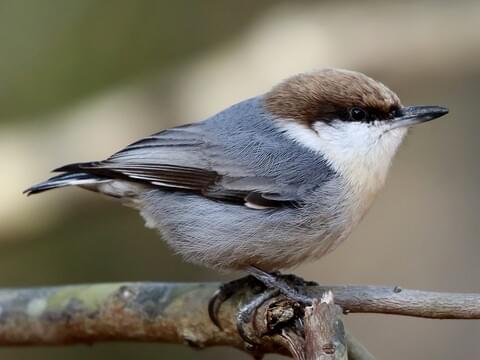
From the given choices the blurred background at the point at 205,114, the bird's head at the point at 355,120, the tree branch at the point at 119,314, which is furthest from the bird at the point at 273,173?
the blurred background at the point at 205,114

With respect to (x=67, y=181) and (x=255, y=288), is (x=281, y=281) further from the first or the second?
(x=67, y=181)

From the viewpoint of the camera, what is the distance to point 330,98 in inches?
132

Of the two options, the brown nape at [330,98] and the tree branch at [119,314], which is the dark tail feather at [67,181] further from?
the brown nape at [330,98]

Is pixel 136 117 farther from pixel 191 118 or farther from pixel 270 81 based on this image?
pixel 270 81

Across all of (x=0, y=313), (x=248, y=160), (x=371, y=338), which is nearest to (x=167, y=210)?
(x=248, y=160)

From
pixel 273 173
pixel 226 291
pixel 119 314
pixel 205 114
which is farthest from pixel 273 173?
pixel 205 114

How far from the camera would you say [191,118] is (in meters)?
5.04

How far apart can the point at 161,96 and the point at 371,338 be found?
6.66ft

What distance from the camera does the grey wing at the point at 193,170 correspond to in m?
3.31

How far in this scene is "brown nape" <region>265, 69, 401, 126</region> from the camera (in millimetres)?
3314

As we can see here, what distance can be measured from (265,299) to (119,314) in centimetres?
63

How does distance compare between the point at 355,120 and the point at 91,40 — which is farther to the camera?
the point at 91,40

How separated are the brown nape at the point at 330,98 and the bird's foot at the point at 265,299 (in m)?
0.64

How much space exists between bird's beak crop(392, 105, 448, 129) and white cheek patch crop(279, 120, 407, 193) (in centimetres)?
3
